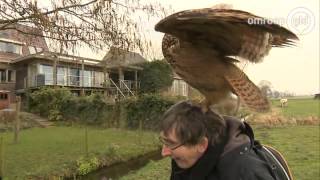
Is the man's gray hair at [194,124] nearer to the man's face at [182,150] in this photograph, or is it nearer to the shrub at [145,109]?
the man's face at [182,150]

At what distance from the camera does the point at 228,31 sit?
241 cm

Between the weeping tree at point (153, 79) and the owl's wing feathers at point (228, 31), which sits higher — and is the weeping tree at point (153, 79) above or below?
above

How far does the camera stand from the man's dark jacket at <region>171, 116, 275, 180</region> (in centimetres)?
225

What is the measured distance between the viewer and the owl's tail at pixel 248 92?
2645 mm

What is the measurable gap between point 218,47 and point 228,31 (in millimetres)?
308

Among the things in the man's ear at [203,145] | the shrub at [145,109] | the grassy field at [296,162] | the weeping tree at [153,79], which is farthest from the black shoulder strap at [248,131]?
the weeping tree at [153,79]

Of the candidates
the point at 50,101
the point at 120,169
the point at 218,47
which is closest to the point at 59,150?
the point at 120,169

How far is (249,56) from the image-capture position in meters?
2.57

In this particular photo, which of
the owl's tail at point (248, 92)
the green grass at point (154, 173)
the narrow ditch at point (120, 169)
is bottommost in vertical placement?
the narrow ditch at point (120, 169)

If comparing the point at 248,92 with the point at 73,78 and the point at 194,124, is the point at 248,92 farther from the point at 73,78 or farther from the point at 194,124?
the point at 73,78

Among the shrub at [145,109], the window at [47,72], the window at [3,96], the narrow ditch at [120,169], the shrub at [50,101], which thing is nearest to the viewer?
the narrow ditch at [120,169]

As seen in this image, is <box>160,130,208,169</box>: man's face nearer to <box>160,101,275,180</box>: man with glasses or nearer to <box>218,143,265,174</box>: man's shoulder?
<box>160,101,275,180</box>: man with glasses

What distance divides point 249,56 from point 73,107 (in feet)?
95.6

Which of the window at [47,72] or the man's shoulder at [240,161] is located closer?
the man's shoulder at [240,161]
